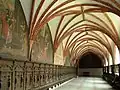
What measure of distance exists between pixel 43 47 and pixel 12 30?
559 cm

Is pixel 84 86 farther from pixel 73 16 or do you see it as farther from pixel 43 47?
pixel 73 16

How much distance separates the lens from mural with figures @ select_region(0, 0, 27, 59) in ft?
28.7

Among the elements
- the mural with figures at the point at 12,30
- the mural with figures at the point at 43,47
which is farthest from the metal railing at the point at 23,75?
the mural with figures at the point at 43,47

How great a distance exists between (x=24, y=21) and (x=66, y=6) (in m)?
3.72

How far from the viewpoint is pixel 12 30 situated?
9.73 metres

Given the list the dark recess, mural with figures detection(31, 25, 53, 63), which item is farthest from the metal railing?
the dark recess

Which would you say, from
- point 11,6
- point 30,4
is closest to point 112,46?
point 30,4

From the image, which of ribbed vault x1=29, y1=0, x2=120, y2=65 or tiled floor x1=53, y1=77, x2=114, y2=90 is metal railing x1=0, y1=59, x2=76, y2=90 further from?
ribbed vault x1=29, y1=0, x2=120, y2=65

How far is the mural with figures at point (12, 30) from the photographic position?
8750mm

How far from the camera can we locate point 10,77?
26.5 feet

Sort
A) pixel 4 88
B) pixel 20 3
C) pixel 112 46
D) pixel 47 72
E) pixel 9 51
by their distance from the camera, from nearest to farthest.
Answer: pixel 4 88 → pixel 9 51 → pixel 20 3 → pixel 47 72 → pixel 112 46

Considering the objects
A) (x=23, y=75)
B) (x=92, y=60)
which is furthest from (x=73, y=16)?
(x=92, y=60)

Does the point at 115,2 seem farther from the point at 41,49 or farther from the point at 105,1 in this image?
the point at 41,49

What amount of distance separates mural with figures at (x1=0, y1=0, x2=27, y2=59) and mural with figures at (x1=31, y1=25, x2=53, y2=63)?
1892 mm
